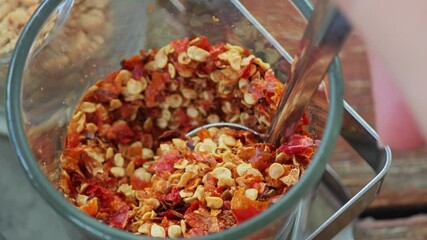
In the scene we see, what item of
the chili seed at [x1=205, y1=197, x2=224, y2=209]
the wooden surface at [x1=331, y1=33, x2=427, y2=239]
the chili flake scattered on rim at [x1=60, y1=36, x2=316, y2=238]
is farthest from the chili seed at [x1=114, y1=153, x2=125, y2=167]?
the wooden surface at [x1=331, y1=33, x2=427, y2=239]

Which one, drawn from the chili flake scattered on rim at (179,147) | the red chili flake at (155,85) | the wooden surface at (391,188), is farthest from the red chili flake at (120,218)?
the wooden surface at (391,188)

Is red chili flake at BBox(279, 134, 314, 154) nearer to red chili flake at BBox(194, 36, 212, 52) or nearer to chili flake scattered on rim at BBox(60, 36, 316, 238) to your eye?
chili flake scattered on rim at BBox(60, 36, 316, 238)

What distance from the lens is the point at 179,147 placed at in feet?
1.90

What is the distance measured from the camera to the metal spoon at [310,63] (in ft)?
1.28

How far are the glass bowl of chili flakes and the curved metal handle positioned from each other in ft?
0.11

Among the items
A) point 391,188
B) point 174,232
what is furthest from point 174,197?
point 391,188

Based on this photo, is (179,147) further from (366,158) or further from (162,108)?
(366,158)

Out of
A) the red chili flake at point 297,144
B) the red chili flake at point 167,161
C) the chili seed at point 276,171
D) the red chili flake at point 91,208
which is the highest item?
the red chili flake at point 91,208

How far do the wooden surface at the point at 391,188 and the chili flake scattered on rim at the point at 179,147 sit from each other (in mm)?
161

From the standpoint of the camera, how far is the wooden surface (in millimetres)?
681

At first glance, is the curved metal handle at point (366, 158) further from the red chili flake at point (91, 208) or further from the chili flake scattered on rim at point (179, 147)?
the red chili flake at point (91, 208)

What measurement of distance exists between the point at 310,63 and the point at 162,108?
8.2 inches

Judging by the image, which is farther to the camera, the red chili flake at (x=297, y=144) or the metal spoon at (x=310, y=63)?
the red chili flake at (x=297, y=144)

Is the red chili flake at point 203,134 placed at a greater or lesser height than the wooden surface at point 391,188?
greater
